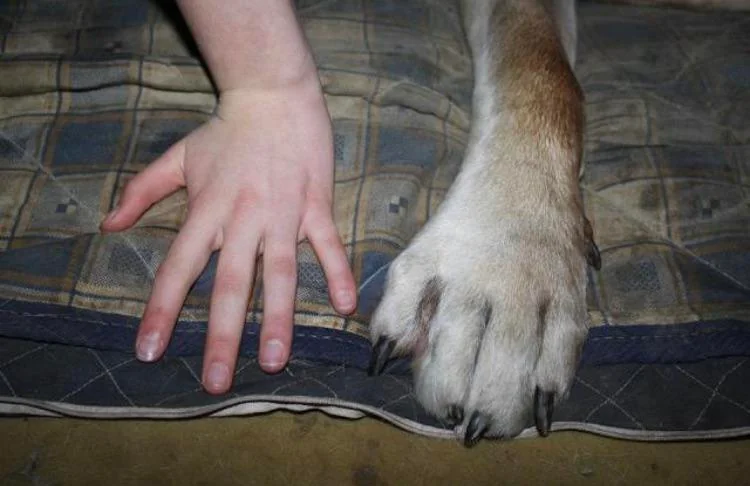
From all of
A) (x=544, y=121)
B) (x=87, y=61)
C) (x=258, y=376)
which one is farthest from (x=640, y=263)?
(x=87, y=61)

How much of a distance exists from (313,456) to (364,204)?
1.30 ft

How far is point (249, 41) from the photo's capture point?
0.99m

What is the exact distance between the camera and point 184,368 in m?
0.99

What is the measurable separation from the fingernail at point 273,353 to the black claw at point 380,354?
12 cm

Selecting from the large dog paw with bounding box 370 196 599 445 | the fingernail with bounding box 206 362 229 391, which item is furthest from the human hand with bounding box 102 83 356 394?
the large dog paw with bounding box 370 196 599 445

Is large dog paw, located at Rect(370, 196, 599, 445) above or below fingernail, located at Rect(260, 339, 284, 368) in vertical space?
above

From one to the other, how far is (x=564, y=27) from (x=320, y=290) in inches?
27.8

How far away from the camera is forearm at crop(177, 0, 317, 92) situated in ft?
3.17

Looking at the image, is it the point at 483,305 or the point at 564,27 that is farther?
the point at 564,27

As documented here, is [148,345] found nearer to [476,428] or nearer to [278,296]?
[278,296]

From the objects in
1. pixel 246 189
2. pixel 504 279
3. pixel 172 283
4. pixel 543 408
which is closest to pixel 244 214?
pixel 246 189

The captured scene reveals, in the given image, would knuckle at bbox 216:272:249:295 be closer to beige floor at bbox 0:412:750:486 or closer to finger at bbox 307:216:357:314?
finger at bbox 307:216:357:314

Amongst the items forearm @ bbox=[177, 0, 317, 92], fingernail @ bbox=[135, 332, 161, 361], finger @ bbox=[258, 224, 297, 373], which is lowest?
fingernail @ bbox=[135, 332, 161, 361]

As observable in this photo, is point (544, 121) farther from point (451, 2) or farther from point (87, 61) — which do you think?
point (87, 61)
